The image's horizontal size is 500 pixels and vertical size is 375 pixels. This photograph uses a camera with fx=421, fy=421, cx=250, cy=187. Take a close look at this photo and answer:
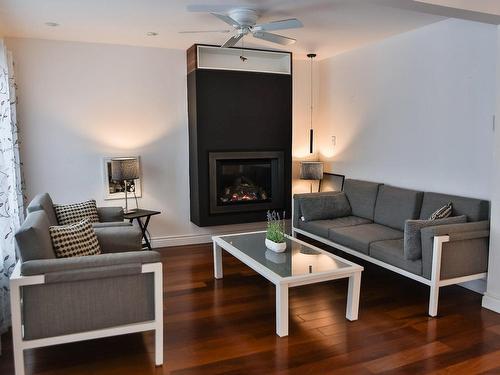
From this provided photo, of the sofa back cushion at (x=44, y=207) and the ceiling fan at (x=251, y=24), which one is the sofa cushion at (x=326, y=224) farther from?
the sofa back cushion at (x=44, y=207)

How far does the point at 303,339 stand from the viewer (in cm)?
294

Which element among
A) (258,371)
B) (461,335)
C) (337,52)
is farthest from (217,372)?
(337,52)

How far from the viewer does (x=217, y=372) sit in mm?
2535

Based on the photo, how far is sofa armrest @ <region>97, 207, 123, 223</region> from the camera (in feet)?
14.5

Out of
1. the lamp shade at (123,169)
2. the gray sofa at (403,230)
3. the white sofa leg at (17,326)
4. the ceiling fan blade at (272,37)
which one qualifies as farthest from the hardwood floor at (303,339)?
the ceiling fan blade at (272,37)

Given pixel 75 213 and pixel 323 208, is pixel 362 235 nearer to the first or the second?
pixel 323 208

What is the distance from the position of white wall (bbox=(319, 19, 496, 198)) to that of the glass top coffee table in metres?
1.57

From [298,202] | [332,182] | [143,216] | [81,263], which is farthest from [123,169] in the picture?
[332,182]

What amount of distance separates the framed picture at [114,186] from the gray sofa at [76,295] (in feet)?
8.30

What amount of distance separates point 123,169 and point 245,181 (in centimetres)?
163

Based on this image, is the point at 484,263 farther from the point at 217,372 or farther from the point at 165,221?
the point at 165,221

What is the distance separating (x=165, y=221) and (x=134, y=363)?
9.69 ft

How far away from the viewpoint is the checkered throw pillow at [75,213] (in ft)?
13.1

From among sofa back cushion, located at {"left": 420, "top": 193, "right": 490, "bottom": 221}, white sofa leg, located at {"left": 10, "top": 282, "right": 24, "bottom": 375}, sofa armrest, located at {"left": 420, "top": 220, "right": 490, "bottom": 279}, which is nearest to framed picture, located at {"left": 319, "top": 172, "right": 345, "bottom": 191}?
sofa back cushion, located at {"left": 420, "top": 193, "right": 490, "bottom": 221}
